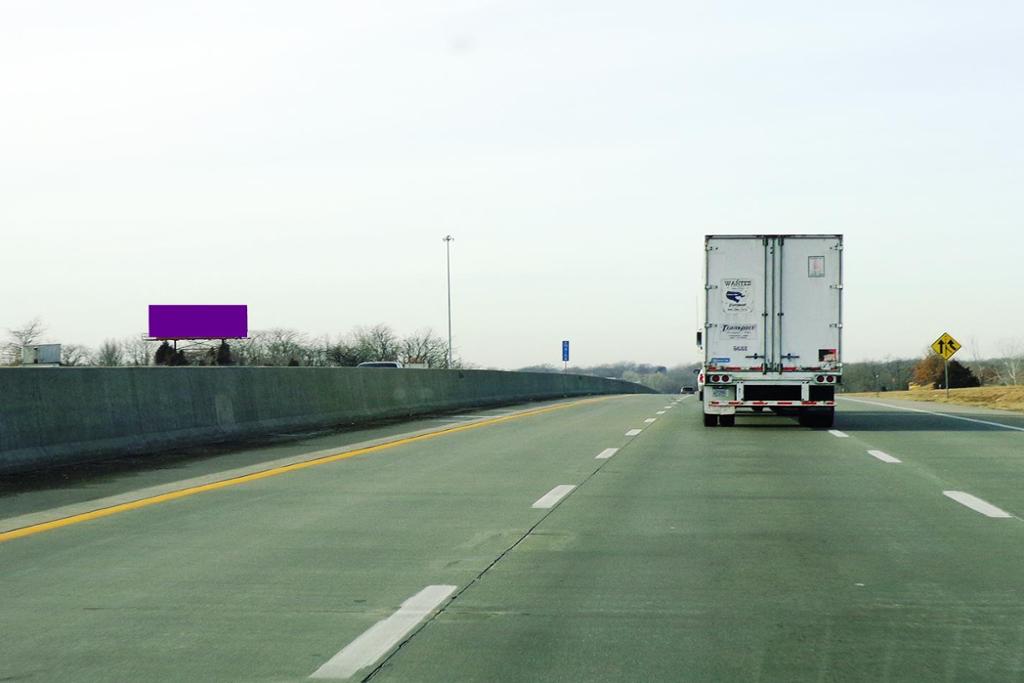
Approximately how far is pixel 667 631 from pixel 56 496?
24.8ft

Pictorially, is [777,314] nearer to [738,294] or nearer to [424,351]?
[738,294]

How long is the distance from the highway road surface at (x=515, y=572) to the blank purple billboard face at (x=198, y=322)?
305ft

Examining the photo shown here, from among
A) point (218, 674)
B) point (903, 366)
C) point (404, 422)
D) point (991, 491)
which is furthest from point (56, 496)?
point (903, 366)

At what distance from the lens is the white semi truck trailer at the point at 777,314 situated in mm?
21266

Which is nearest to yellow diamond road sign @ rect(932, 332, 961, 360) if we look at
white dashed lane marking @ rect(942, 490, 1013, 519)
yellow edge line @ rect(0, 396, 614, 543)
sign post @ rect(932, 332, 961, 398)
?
sign post @ rect(932, 332, 961, 398)

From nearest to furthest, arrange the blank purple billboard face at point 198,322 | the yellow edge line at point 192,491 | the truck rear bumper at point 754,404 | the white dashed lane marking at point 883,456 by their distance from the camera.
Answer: the yellow edge line at point 192,491 < the white dashed lane marking at point 883,456 < the truck rear bumper at point 754,404 < the blank purple billboard face at point 198,322

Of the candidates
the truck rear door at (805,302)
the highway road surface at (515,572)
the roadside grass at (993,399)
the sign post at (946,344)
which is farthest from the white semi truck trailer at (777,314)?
the sign post at (946,344)

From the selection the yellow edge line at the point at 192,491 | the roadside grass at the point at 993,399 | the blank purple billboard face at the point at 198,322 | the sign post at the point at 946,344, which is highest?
the blank purple billboard face at the point at 198,322

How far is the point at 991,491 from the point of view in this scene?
11461 mm

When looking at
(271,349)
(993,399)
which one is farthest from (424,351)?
(993,399)

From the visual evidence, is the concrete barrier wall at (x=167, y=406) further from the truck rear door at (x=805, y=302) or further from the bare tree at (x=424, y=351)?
the bare tree at (x=424, y=351)

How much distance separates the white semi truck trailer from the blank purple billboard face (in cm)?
8787

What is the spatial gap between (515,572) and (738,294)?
14.9 meters

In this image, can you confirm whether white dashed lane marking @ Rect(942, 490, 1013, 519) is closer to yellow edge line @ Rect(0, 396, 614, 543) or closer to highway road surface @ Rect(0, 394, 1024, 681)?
highway road surface @ Rect(0, 394, 1024, 681)
